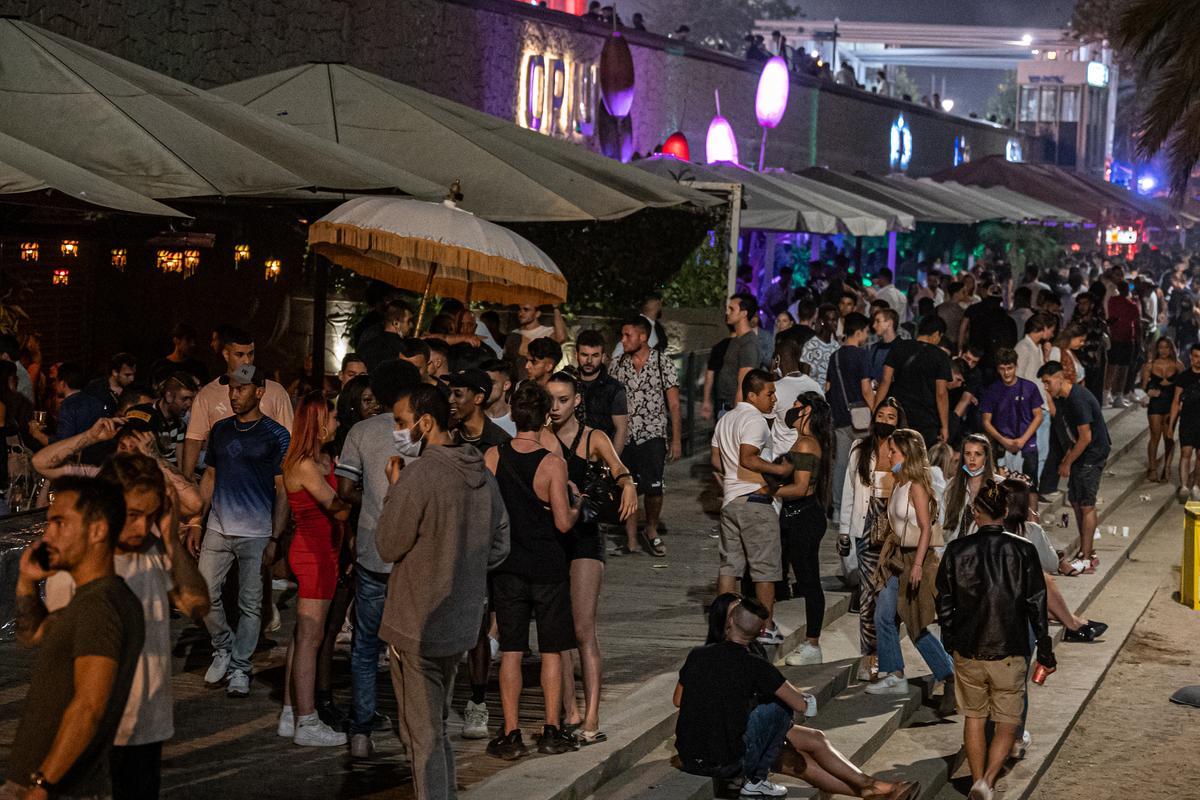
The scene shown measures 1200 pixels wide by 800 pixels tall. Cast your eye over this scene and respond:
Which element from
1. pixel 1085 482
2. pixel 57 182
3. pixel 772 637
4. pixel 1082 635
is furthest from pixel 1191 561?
pixel 57 182

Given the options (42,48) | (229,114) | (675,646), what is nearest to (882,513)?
(675,646)

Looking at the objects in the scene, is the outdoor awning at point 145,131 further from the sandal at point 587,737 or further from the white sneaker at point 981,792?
the white sneaker at point 981,792

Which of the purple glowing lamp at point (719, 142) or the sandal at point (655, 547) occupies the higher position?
the purple glowing lamp at point (719, 142)

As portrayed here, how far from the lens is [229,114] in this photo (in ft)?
34.4

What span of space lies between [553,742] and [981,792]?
2320 millimetres

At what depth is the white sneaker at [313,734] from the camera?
24.6 feet

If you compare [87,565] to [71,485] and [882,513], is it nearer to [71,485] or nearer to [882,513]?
[71,485]

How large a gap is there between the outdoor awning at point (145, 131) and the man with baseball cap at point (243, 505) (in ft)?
4.38

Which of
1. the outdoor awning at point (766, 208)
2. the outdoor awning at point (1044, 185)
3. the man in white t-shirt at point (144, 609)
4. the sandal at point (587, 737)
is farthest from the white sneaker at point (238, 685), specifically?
the outdoor awning at point (1044, 185)

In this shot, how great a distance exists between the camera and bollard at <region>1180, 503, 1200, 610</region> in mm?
13445

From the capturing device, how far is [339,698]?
8.42m

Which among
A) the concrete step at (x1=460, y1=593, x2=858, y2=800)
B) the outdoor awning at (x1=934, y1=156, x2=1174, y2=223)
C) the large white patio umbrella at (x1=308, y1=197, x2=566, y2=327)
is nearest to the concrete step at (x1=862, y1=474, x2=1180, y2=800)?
the concrete step at (x1=460, y1=593, x2=858, y2=800)

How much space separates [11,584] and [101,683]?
4614 mm

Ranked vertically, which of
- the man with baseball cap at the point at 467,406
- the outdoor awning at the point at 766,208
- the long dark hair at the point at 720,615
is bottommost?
the long dark hair at the point at 720,615
